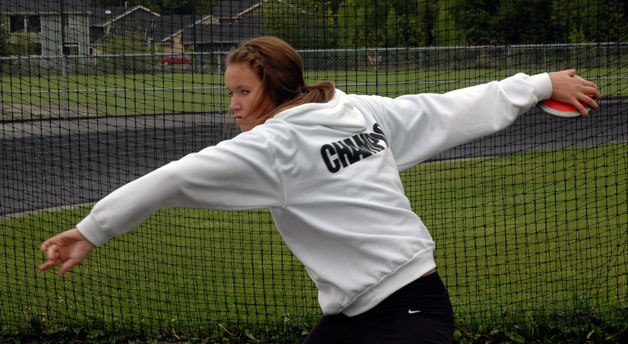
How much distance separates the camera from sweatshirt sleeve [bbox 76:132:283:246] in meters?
2.42

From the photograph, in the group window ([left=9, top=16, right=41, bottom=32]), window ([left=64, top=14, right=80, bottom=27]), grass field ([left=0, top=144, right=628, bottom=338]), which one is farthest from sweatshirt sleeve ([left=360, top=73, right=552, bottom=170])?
window ([left=9, top=16, right=41, bottom=32])

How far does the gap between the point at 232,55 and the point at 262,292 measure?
400cm

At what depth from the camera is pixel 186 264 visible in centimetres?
730

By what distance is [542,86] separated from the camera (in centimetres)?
319

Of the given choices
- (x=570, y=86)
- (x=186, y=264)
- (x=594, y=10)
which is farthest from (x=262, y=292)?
(x=594, y=10)

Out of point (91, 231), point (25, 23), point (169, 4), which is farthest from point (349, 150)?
point (25, 23)

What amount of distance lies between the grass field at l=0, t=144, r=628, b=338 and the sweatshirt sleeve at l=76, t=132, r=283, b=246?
3.36 meters

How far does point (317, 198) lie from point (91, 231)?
0.65 meters

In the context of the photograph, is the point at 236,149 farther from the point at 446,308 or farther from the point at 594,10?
the point at 594,10

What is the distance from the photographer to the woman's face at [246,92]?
274 centimetres

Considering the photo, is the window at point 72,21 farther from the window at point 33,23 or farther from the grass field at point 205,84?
the grass field at point 205,84

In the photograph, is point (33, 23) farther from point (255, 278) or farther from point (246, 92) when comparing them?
point (246, 92)

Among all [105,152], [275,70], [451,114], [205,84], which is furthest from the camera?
[105,152]

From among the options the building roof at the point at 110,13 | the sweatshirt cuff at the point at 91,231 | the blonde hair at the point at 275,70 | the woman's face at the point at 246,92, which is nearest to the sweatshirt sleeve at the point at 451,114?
the blonde hair at the point at 275,70
